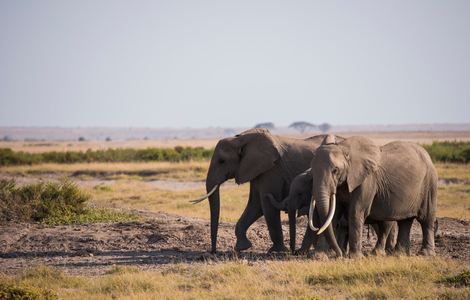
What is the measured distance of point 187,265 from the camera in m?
13.6

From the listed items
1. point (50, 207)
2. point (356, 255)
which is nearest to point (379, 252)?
point (356, 255)

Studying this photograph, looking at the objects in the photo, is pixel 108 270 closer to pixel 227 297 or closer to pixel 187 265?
pixel 187 265

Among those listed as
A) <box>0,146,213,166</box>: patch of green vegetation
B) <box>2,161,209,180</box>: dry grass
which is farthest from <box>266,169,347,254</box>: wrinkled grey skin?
<box>0,146,213,166</box>: patch of green vegetation

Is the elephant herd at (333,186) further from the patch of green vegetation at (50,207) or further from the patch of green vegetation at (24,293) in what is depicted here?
the patch of green vegetation at (50,207)

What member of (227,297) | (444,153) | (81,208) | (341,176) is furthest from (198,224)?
(444,153)

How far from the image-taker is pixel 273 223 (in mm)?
15086

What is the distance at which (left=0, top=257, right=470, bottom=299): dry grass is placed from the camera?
10789mm

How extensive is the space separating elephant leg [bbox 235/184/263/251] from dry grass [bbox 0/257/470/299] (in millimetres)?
2289

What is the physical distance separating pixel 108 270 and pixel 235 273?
2442 mm

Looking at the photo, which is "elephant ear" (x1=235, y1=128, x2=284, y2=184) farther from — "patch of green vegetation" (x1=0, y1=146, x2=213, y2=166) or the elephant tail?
"patch of green vegetation" (x1=0, y1=146, x2=213, y2=166)

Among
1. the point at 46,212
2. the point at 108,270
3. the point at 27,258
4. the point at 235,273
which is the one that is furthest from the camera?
the point at 46,212

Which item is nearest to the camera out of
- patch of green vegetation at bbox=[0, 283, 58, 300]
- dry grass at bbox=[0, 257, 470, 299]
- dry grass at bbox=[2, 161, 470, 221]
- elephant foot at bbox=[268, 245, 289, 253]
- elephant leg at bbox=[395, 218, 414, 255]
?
patch of green vegetation at bbox=[0, 283, 58, 300]

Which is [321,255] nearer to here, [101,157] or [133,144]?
[101,157]

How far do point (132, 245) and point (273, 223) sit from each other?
326 cm
